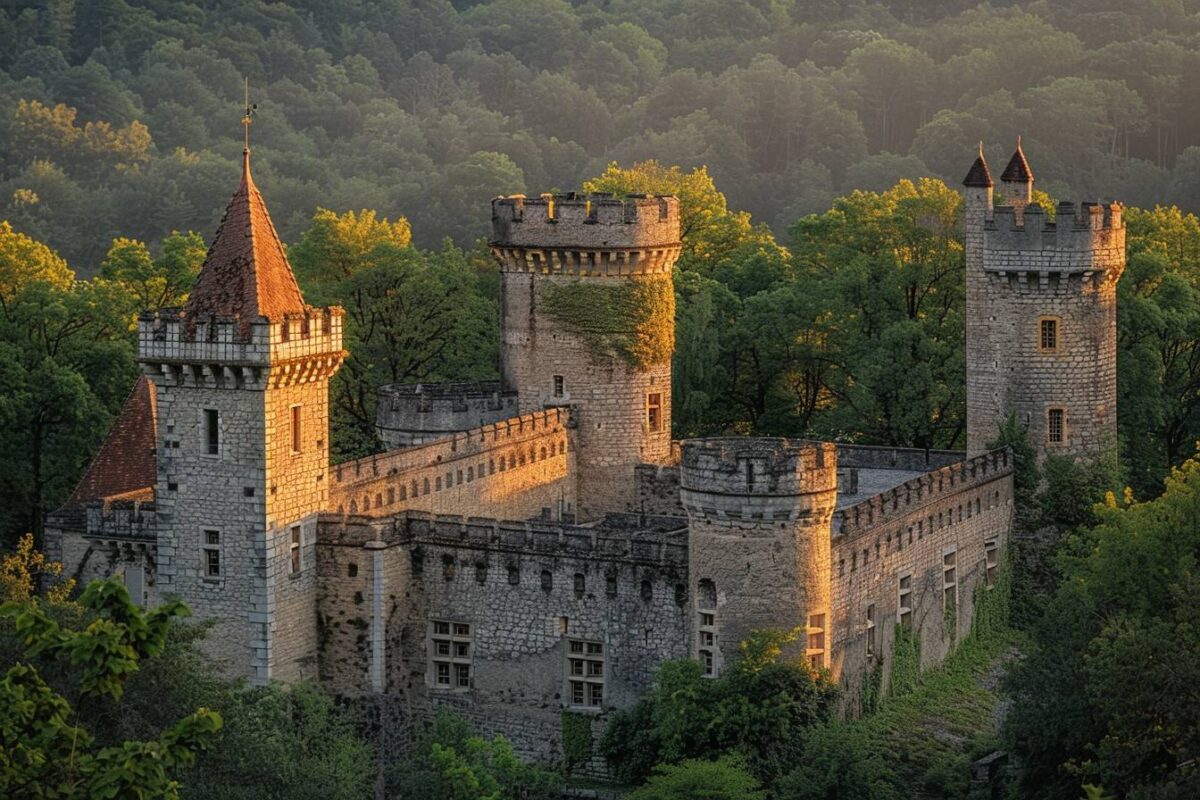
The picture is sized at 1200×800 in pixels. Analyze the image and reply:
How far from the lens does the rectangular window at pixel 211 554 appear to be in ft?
200

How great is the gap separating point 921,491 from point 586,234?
35.9ft

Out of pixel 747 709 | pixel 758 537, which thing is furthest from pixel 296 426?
pixel 747 709

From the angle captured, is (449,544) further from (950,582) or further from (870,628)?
(950,582)

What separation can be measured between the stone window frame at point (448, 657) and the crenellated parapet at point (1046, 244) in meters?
17.5

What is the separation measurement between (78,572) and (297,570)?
19.3 ft

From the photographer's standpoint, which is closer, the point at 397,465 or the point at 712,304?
the point at 397,465

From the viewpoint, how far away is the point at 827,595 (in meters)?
60.0

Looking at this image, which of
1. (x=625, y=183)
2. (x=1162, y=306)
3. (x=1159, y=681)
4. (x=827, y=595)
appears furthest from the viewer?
(x=625, y=183)

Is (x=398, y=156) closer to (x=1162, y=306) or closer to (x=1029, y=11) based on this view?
(x=1029, y=11)

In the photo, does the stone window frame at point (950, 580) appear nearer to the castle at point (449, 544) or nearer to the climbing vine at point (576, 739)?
the castle at point (449, 544)

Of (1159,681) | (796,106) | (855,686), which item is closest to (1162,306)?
(855,686)

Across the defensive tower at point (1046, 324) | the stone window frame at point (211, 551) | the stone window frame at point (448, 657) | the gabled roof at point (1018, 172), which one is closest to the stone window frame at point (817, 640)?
the stone window frame at point (448, 657)

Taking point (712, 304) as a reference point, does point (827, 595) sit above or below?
below

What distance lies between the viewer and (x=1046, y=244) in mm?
72938
